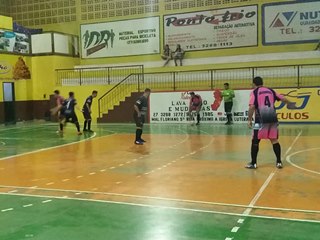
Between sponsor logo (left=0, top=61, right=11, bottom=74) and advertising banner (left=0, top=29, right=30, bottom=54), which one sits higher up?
advertising banner (left=0, top=29, right=30, bottom=54)

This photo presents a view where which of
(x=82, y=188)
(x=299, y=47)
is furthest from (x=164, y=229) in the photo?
(x=299, y=47)

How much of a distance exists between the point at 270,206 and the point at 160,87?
2016 centimetres

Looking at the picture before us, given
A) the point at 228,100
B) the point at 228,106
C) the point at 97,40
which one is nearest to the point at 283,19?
the point at 228,100

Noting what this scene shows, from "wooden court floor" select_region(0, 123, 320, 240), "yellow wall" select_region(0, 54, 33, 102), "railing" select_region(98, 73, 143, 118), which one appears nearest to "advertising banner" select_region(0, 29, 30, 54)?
"yellow wall" select_region(0, 54, 33, 102)

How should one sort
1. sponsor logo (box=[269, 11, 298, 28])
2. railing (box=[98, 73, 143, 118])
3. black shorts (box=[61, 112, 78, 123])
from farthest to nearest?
railing (box=[98, 73, 143, 118]) → sponsor logo (box=[269, 11, 298, 28]) → black shorts (box=[61, 112, 78, 123])

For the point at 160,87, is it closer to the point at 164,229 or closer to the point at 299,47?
the point at 299,47

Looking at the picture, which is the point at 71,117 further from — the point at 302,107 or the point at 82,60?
the point at 82,60

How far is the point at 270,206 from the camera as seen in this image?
6.34 m

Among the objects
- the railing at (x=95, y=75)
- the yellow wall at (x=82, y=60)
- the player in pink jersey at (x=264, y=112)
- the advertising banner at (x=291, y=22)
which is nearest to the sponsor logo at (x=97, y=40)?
the yellow wall at (x=82, y=60)

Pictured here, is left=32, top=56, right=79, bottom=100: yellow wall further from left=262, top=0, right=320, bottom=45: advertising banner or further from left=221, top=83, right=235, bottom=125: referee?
left=262, top=0, right=320, bottom=45: advertising banner

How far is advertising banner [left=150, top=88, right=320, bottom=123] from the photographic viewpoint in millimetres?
21125

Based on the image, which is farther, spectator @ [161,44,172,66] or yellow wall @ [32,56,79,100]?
yellow wall @ [32,56,79,100]

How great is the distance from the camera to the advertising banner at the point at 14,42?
86.2ft

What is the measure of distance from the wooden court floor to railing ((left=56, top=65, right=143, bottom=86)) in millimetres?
15207
